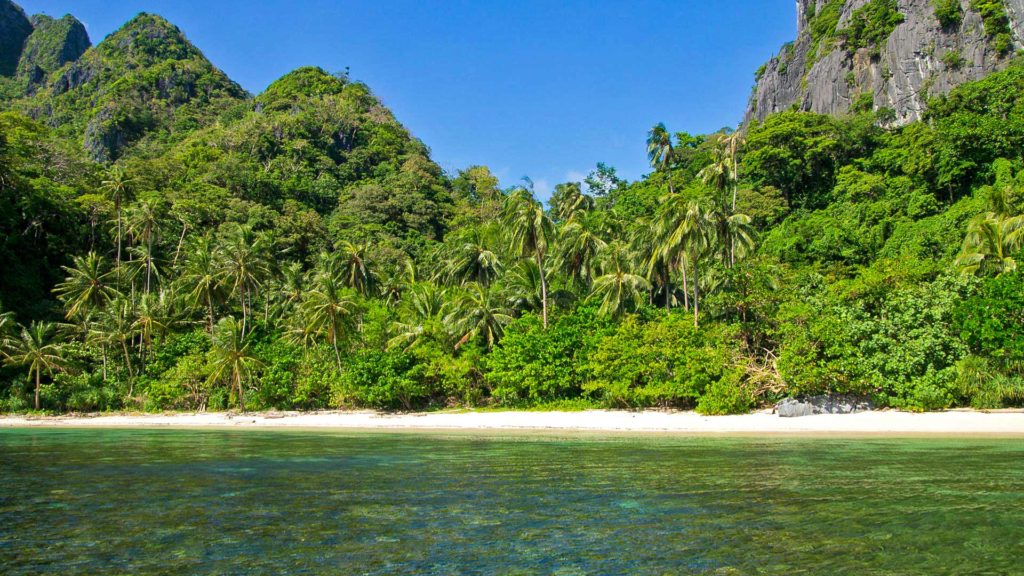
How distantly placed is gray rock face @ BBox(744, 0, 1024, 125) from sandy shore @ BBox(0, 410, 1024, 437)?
66797 mm

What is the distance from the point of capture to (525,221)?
5072 centimetres

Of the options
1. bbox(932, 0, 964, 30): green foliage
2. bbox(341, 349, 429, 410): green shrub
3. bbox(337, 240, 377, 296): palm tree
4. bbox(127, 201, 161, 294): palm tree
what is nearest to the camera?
bbox(341, 349, 429, 410): green shrub

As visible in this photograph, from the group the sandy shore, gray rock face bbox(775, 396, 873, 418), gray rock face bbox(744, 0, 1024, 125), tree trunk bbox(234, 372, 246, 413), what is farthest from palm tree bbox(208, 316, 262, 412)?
gray rock face bbox(744, 0, 1024, 125)

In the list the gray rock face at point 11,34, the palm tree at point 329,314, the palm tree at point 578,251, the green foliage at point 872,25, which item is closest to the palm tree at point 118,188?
the palm tree at point 329,314

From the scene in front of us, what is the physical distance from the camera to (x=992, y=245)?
4019cm

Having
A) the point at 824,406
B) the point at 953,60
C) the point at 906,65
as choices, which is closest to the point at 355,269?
the point at 824,406

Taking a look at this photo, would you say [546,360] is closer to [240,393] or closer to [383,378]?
[383,378]

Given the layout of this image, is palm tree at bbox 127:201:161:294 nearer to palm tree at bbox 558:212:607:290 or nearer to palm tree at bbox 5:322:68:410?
palm tree at bbox 5:322:68:410

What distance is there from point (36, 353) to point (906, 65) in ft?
330

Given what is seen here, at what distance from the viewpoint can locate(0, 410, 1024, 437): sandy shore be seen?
30.8 m

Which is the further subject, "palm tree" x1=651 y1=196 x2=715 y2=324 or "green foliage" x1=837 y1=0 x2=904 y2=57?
"green foliage" x1=837 y1=0 x2=904 y2=57

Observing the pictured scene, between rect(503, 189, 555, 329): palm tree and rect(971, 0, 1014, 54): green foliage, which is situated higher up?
rect(971, 0, 1014, 54): green foliage

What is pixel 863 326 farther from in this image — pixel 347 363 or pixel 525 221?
pixel 347 363

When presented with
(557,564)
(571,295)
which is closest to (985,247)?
(571,295)
